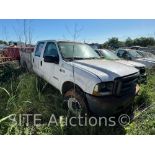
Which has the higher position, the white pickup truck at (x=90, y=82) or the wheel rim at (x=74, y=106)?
the white pickup truck at (x=90, y=82)

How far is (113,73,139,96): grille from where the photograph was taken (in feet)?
14.2

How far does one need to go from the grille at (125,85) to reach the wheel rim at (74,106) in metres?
0.78

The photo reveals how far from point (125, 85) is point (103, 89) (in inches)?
21.2

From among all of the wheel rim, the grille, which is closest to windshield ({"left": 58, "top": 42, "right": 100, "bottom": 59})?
the wheel rim

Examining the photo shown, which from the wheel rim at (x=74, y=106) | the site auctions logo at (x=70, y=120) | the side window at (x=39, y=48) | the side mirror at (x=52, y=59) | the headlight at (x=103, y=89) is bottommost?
the site auctions logo at (x=70, y=120)

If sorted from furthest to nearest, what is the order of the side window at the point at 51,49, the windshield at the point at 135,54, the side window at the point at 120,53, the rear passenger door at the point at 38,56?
1. the side window at the point at 120,53
2. the windshield at the point at 135,54
3. the rear passenger door at the point at 38,56
4. the side window at the point at 51,49

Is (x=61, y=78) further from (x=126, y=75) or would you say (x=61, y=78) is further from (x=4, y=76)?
(x=4, y=76)

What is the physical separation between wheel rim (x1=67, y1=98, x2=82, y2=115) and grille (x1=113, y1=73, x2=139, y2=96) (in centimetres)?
78

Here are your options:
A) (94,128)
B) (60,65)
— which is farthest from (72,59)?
(94,128)

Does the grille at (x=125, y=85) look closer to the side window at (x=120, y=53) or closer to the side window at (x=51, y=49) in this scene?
the side window at (x=51, y=49)

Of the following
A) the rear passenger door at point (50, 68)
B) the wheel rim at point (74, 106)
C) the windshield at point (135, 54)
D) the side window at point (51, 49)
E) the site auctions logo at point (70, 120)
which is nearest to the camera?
the site auctions logo at point (70, 120)

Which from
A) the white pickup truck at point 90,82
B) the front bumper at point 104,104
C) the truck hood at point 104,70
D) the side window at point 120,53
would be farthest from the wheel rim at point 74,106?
the side window at point 120,53

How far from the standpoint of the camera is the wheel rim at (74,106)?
459 cm

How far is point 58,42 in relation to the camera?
5863mm
